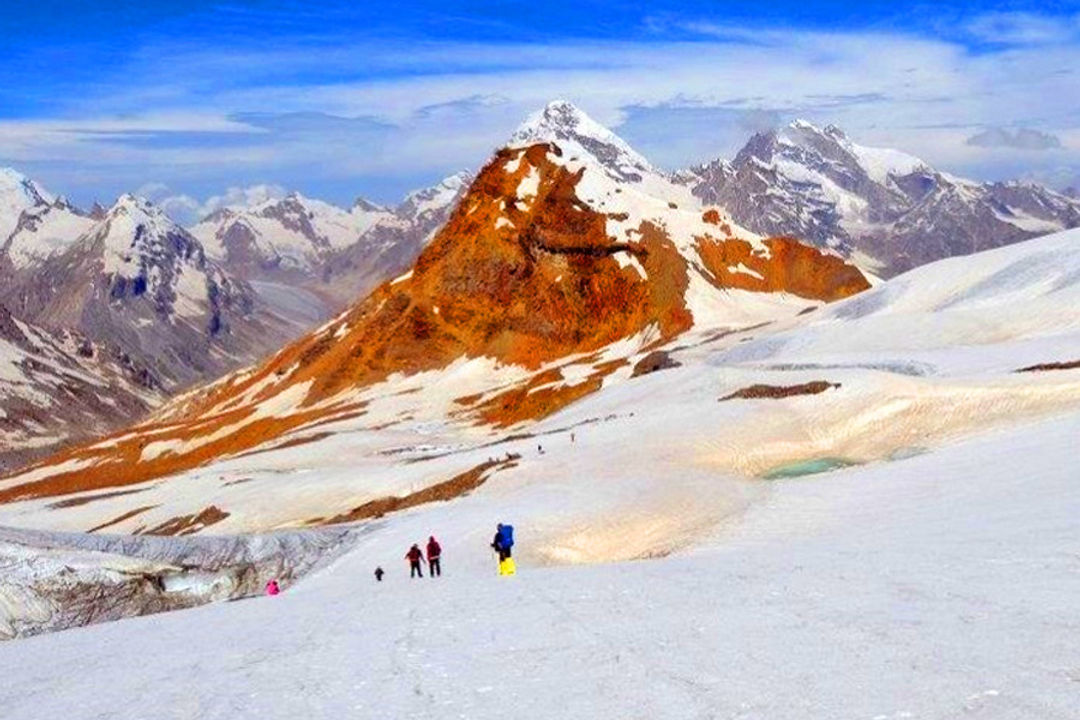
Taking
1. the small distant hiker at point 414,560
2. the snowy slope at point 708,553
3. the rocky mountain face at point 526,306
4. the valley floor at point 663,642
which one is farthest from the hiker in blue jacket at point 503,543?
the rocky mountain face at point 526,306

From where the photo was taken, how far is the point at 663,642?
19.2m

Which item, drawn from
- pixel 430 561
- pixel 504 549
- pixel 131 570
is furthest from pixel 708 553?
pixel 131 570

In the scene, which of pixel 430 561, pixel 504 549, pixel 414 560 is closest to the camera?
pixel 504 549

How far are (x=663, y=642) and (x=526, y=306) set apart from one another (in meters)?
157

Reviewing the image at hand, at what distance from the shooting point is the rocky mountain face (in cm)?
16200

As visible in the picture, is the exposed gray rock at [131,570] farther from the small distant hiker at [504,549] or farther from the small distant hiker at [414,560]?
the small distant hiker at [504,549]

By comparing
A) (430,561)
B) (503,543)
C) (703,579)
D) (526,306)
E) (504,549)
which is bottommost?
(430,561)

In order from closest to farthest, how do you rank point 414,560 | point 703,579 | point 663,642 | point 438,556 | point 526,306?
point 663,642
point 703,579
point 414,560
point 438,556
point 526,306

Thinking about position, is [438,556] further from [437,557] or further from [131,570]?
[131,570]

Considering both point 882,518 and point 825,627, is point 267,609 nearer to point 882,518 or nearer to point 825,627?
point 825,627

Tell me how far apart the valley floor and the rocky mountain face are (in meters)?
115

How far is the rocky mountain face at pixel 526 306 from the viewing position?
531 feet

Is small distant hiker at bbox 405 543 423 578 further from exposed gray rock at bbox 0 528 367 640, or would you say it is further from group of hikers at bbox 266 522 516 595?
exposed gray rock at bbox 0 528 367 640

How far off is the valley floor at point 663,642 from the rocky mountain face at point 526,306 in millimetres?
114979
